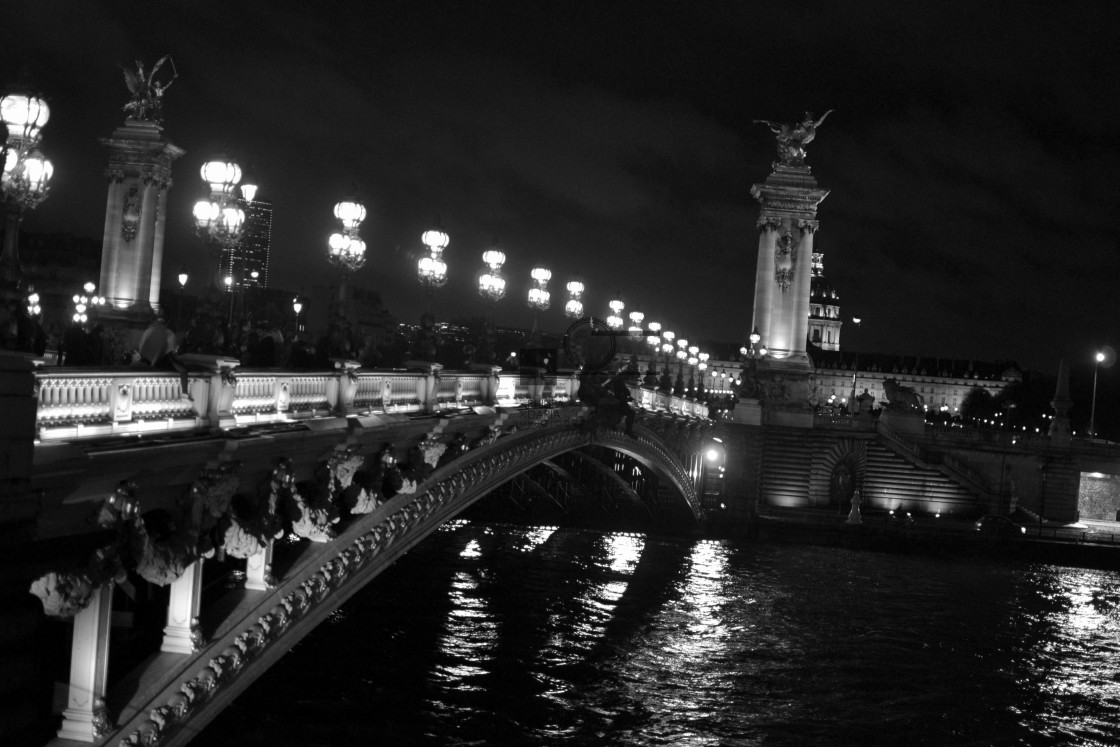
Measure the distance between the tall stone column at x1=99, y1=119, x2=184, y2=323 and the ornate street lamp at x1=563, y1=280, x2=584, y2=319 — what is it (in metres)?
15.3

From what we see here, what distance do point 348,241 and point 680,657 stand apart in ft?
43.2

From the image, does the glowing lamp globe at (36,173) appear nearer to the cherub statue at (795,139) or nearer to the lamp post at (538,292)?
the lamp post at (538,292)

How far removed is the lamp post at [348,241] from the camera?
71.0ft

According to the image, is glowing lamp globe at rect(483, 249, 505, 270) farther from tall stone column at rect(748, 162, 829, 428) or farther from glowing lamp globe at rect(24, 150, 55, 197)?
tall stone column at rect(748, 162, 829, 428)

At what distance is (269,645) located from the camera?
1457cm

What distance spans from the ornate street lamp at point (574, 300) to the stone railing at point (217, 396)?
20304 millimetres

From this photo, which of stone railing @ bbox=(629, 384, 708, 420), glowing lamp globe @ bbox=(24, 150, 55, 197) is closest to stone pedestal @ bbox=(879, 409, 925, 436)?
stone railing @ bbox=(629, 384, 708, 420)

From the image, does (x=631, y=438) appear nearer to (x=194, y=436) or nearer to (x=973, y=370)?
(x=194, y=436)

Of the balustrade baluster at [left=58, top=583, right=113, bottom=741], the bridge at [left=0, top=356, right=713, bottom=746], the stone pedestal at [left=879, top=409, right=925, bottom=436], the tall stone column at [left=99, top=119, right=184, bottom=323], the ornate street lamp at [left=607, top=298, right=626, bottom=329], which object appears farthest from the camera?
the stone pedestal at [left=879, top=409, right=925, bottom=436]

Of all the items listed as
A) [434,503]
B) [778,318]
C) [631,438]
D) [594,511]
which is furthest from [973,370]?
[434,503]

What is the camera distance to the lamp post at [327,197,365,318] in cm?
2164

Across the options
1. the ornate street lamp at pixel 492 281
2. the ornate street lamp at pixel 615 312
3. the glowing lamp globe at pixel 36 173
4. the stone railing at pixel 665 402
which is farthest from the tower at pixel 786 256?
the glowing lamp globe at pixel 36 173

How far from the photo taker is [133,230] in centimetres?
4928

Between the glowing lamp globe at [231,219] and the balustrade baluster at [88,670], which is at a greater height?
the glowing lamp globe at [231,219]
